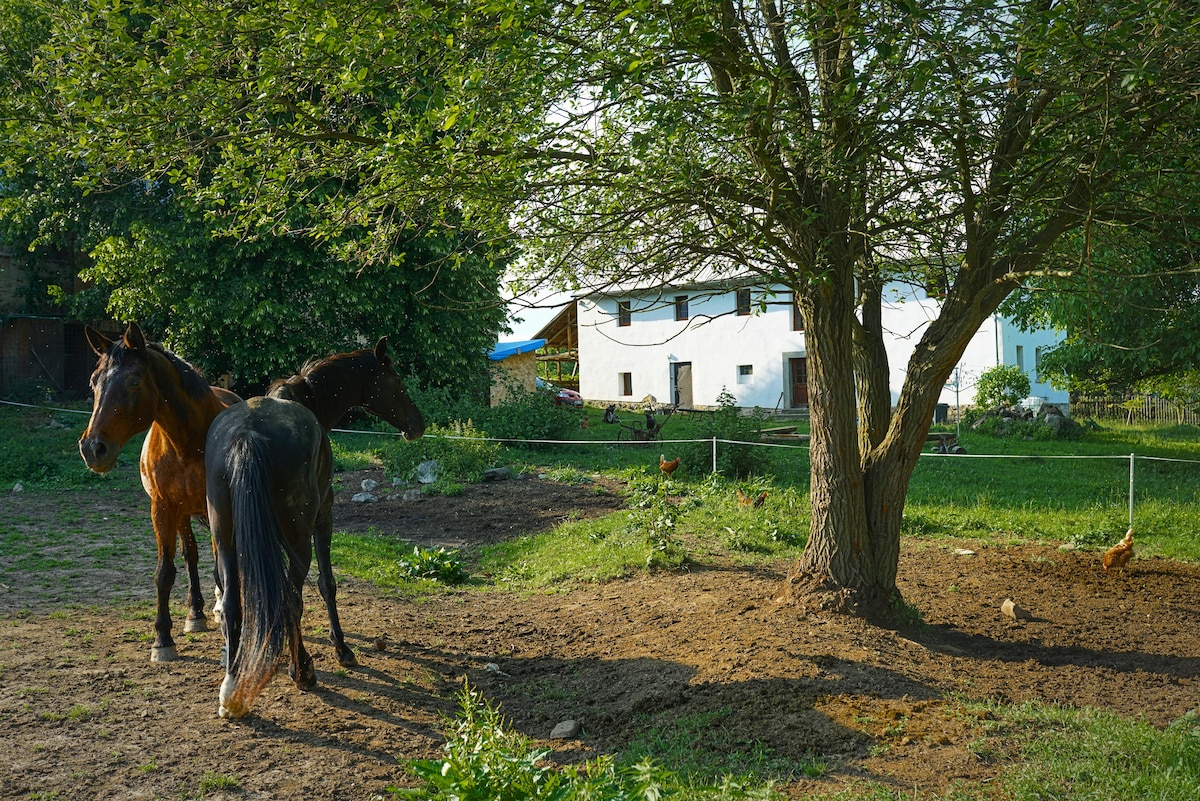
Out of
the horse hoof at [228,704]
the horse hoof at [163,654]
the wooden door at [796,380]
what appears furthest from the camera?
the wooden door at [796,380]

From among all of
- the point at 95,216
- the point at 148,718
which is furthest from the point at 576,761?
the point at 95,216

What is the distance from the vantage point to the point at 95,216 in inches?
747

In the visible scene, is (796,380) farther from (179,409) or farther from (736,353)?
(179,409)

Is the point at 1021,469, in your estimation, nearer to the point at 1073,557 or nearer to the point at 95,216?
the point at 1073,557

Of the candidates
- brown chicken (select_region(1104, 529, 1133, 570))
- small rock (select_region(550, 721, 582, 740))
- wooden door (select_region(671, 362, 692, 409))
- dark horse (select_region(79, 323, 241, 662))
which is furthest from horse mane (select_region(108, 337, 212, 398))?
wooden door (select_region(671, 362, 692, 409))

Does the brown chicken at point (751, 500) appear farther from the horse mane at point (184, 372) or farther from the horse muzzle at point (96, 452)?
Result: the horse muzzle at point (96, 452)

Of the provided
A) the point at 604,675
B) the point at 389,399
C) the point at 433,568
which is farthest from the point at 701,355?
the point at 604,675

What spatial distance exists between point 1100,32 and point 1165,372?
13.3 m

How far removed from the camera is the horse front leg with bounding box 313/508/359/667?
543cm

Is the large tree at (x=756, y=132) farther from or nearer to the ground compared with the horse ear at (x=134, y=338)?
farther from the ground

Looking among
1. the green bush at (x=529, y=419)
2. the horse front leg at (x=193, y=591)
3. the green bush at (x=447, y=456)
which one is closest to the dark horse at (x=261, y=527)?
the horse front leg at (x=193, y=591)

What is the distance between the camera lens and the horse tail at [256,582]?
4025mm

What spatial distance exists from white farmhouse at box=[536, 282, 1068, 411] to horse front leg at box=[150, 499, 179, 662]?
2125cm

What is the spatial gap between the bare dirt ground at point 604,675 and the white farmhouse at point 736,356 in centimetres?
1936
